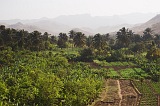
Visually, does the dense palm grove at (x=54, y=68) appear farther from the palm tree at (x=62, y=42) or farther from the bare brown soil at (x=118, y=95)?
→ the bare brown soil at (x=118, y=95)

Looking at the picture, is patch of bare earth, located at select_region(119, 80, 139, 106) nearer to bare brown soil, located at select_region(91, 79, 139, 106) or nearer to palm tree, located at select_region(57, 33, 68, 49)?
bare brown soil, located at select_region(91, 79, 139, 106)

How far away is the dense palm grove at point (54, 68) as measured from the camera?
36.1 metres

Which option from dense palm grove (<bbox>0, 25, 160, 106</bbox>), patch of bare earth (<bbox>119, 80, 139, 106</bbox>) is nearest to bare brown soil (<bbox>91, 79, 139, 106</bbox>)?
patch of bare earth (<bbox>119, 80, 139, 106</bbox>)

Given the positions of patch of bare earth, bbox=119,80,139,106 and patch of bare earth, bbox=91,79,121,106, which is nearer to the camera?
patch of bare earth, bbox=91,79,121,106

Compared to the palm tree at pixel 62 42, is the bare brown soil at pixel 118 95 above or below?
below

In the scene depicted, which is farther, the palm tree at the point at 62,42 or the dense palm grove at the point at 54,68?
the palm tree at the point at 62,42

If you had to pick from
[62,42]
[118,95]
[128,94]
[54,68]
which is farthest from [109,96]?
[62,42]

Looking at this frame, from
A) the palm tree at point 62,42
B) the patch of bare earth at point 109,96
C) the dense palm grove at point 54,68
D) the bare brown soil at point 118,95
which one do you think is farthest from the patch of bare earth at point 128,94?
the palm tree at point 62,42

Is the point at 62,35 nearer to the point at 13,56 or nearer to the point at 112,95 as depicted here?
the point at 13,56

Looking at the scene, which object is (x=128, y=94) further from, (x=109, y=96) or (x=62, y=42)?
(x=62, y=42)

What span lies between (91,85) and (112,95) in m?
9.52

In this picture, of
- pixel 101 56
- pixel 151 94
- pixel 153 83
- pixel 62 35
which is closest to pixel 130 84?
pixel 153 83

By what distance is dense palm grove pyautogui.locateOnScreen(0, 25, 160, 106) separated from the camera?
36.1m

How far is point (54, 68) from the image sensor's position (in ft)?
194
